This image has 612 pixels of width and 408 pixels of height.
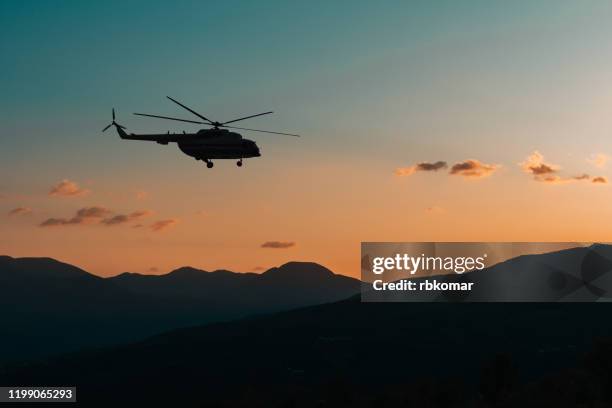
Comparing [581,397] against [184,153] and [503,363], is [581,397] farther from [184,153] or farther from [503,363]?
[184,153]

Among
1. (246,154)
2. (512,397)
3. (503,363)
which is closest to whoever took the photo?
(246,154)

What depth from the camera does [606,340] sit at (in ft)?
573

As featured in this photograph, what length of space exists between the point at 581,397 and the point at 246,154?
84.4 meters

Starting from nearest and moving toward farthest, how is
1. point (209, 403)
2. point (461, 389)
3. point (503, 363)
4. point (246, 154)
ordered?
1. point (246, 154)
2. point (209, 403)
3. point (461, 389)
4. point (503, 363)

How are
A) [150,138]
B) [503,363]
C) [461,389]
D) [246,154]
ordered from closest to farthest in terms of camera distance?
[246,154] → [150,138] → [461,389] → [503,363]

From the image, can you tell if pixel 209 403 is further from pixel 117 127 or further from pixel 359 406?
pixel 117 127

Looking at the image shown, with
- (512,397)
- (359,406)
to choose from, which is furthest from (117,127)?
(359,406)

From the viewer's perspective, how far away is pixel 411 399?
16625 centimetres

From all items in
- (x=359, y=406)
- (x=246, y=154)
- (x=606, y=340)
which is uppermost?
(x=246, y=154)

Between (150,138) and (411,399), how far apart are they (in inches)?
3451

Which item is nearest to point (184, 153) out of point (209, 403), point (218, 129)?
point (218, 129)

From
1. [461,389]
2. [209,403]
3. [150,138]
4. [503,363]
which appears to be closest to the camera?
[150,138]

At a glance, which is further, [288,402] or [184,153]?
[288,402]

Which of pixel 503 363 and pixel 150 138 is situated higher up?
pixel 150 138
